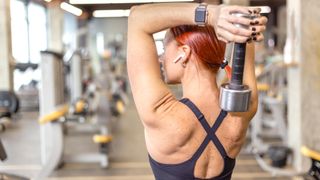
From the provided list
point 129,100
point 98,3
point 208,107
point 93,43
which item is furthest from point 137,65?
point 93,43

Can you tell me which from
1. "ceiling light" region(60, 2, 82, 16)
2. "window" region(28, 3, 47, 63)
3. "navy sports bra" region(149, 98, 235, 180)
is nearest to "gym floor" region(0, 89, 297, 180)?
A: "ceiling light" region(60, 2, 82, 16)

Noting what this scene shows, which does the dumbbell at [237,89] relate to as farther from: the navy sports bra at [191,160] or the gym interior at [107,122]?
the gym interior at [107,122]

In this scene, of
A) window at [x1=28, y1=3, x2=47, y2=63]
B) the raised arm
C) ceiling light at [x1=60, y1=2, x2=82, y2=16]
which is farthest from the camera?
window at [x1=28, y1=3, x2=47, y2=63]

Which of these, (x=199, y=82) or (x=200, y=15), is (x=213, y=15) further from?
(x=199, y=82)

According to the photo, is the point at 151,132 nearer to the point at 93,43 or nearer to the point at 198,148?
the point at 198,148

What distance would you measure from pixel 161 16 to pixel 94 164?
3761 millimetres

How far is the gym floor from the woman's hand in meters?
2.44

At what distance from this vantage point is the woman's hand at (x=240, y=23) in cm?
69

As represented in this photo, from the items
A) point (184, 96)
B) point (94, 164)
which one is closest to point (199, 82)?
point (184, 96)

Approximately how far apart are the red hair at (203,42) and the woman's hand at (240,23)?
0.34 feet

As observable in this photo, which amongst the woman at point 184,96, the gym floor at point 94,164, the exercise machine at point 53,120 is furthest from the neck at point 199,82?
the exercise machine at point 53,120

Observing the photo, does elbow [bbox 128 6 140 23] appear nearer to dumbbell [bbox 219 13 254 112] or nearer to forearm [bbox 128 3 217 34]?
forearm [bbox 128 3 217 34]

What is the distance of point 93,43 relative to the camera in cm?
1267

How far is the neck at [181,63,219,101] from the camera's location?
2.90 ft
